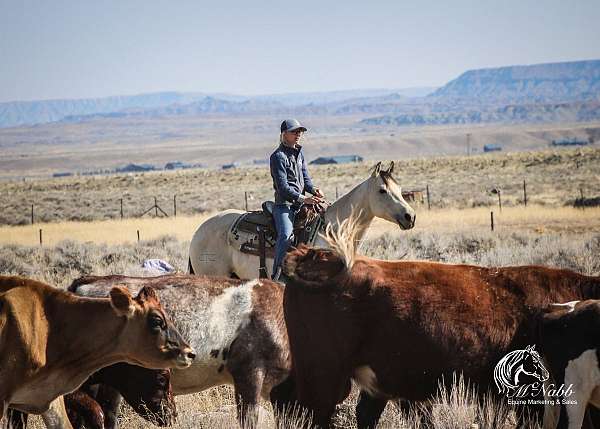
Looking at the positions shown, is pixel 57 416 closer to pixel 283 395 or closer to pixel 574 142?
pixel 283 395

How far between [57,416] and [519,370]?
9.78ft

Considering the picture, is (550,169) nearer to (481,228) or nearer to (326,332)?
(481,228)

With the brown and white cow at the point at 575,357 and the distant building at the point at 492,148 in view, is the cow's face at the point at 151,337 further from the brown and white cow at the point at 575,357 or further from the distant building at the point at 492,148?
the distant building at the point at 492,148

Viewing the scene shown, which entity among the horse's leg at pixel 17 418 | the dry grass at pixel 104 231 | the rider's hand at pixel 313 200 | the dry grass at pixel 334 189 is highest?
the rider's hand at pixel 313 200

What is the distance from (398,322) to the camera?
5855 millimetres

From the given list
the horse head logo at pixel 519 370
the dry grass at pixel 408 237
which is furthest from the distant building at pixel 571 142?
the horse head logo at pixel 519 370

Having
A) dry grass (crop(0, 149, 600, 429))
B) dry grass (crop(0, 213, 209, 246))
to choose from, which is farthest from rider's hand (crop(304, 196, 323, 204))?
dry grass (crop(0, 213, 209, 246))

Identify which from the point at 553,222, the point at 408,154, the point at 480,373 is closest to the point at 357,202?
the point at 480,373

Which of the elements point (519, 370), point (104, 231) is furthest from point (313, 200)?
point (104, 231)

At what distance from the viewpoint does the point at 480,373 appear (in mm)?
5883

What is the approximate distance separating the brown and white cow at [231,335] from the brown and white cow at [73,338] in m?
0.66

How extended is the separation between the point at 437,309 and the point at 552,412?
94cm

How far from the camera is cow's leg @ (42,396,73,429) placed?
590 cm

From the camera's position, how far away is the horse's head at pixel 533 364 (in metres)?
5.73
